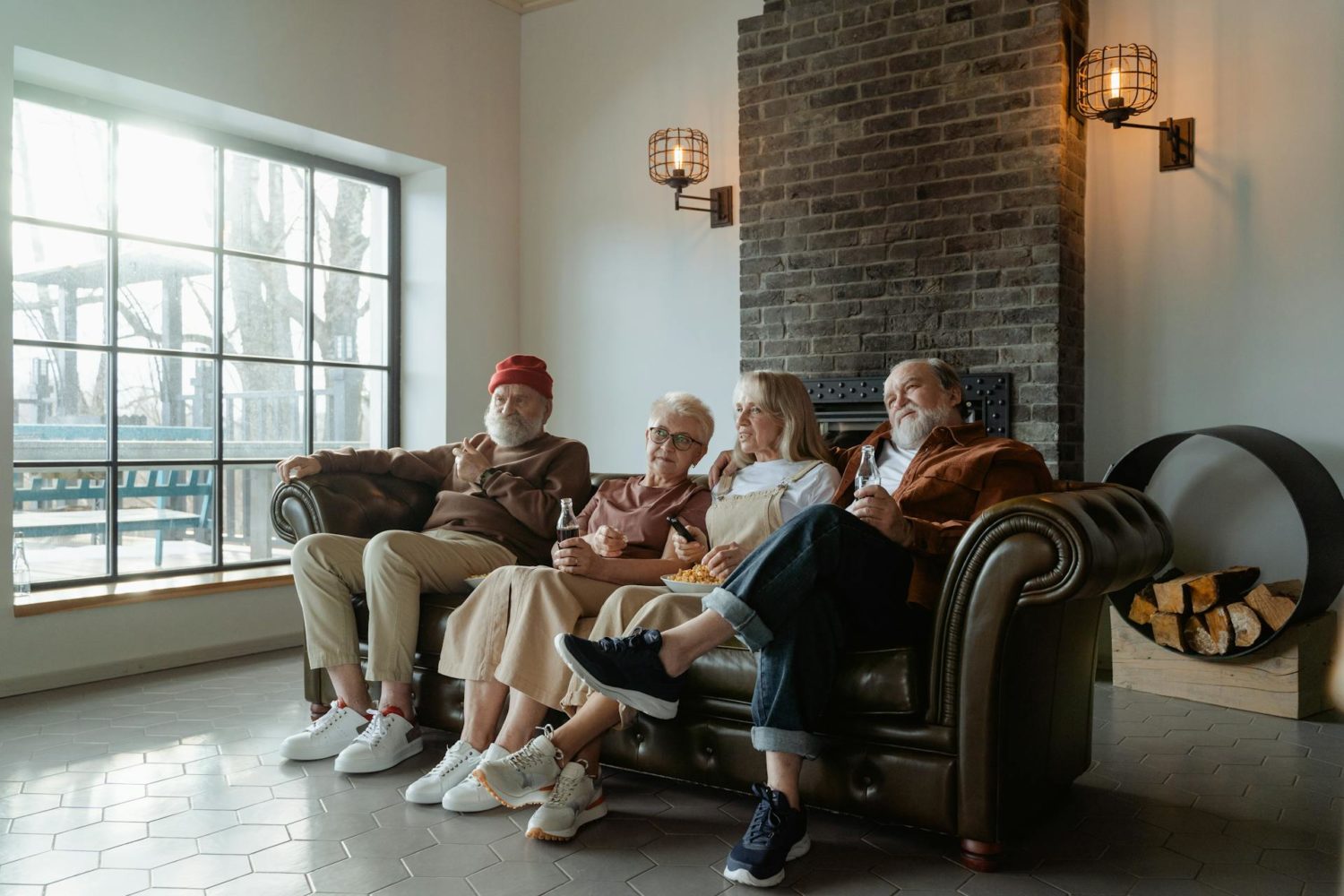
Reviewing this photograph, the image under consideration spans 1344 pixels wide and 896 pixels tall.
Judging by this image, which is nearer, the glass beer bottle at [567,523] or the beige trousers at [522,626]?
the beige trousers at [522,626]

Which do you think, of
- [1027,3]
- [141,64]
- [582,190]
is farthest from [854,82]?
[141,64]

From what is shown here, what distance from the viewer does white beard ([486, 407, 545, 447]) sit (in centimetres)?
349

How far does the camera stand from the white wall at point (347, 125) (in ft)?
12.5

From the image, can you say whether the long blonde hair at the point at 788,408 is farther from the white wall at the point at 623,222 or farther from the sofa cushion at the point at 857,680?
the white wall at the point at 623,222

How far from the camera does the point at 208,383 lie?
15.3ft

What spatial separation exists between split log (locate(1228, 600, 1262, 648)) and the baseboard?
3699 mm

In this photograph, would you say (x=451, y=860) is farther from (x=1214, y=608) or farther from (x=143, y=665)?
(x=1214, y=608)

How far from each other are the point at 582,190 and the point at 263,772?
3726 millimetres

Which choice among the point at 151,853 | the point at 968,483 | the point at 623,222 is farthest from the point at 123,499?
the point at 968,483

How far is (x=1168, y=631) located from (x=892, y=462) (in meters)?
1.47

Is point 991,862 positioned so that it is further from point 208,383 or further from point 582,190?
point 582,190

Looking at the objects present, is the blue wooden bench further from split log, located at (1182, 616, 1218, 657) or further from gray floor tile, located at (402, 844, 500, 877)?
split log, located at (1182, 616, 1218, 657)

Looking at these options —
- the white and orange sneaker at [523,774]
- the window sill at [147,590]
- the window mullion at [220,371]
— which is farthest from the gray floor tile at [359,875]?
the window mullion at [220,371]

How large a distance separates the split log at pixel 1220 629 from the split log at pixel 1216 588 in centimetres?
4
